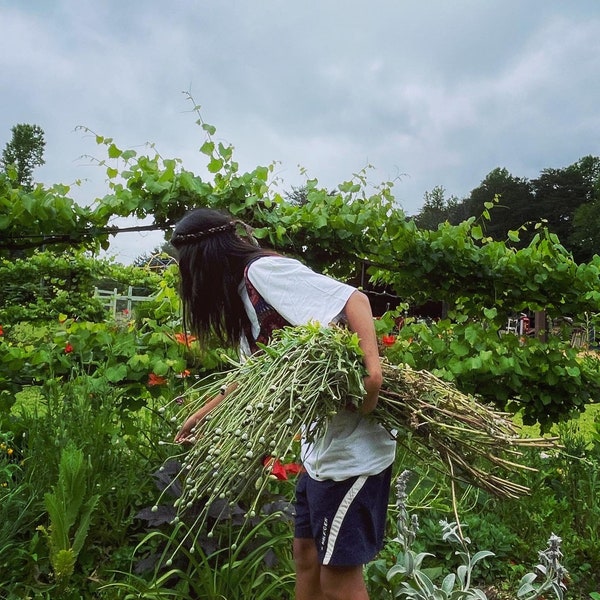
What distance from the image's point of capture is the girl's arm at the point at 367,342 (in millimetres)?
1349

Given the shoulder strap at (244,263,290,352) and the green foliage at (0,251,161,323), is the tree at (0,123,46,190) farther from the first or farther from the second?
the shoulder strap at (244,263,290,352)

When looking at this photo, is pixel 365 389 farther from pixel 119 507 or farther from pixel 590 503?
pixel 590 503

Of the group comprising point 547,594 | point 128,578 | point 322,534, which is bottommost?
point 547,594

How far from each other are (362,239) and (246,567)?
6.50 feet

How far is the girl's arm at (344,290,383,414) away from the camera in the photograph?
53.1 inches

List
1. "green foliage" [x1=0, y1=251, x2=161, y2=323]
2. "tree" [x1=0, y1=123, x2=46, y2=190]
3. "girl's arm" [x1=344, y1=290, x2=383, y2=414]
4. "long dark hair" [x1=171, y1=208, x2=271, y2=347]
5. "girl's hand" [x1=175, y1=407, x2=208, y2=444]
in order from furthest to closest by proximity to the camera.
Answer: "tree" [x1=0, y1=123, x2=46, y2=190] → "green foliage" [x1=0, y1=251, x2=161, y2=323] → "long dark hair" [x1=171, y1=208, x2=271, y2=347] → "girl's hand" [x1=175, y1=407, x2=208, y2=444] → "girl's arm" [x1=344, y1=290, x2=383, y2=414]

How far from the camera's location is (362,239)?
342 cm

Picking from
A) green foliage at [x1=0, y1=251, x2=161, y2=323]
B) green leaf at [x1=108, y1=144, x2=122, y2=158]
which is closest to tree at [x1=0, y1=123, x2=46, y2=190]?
green foliage at [x1=0, y1=251, x2=161, y2=323]

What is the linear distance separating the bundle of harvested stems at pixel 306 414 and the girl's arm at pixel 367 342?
22mm

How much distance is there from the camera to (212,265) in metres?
1.73

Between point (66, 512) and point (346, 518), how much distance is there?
102 centimetres

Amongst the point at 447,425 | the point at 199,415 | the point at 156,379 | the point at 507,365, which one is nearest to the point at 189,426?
the point at 199,415

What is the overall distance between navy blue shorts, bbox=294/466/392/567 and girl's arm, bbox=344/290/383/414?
0.25 m

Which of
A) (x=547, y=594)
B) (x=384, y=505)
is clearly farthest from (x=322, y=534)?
(x=547, y=594)
